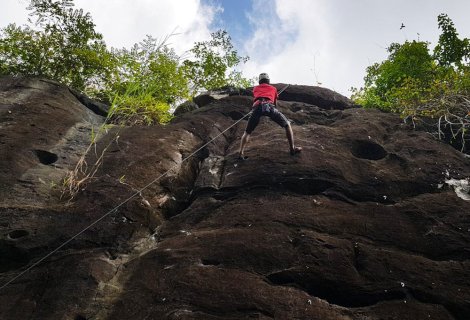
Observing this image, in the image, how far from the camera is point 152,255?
5570 millimetres

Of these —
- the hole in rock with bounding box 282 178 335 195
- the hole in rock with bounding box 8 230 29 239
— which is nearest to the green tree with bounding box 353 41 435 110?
the hole in rock with bounding box 282 178 335 195

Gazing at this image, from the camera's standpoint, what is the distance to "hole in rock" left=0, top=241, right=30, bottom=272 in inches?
209

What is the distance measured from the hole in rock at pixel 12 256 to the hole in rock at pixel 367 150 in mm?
6410

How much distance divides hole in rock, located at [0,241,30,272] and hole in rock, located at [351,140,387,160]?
641cm

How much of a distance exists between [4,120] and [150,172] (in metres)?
3.20

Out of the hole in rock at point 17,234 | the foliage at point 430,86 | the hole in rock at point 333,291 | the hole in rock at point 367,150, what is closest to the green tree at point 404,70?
the foliage at point 430,86

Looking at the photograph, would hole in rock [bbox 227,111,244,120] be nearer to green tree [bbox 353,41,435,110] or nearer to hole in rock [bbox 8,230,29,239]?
green tree [bbox 353,41,435,110]

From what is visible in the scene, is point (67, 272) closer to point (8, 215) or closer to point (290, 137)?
point (8, 215)

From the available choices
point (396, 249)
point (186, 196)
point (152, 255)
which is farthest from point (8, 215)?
point (396, 249)

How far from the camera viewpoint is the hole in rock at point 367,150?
333 inches

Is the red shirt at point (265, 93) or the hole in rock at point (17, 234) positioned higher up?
the red shirt at point (265, 93)

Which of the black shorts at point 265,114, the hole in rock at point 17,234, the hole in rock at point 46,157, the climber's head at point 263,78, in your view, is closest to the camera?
the hole in rock at point 17,234

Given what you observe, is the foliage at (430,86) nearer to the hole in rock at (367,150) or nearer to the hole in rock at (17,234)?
the hole in rock at (367,150)

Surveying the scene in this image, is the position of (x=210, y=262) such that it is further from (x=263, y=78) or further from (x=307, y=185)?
(x=263, y=78)
